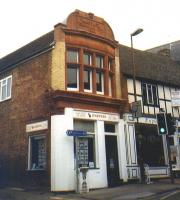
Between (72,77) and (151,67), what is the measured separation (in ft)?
28.2

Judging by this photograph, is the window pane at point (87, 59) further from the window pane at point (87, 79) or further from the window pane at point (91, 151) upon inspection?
the window pane at point (91, 151)

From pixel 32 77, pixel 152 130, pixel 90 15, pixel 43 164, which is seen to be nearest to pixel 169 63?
pixel 152 130

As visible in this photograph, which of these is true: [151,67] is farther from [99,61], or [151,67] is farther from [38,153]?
[38,153]

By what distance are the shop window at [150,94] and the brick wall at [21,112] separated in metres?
7.56

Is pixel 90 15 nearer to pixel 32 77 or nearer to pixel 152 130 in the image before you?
pixel 32 77

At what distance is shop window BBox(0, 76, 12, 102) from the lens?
2175 centimetres

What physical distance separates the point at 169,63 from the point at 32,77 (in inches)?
530

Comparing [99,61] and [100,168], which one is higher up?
[99,61]

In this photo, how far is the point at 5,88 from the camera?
22.2 metres

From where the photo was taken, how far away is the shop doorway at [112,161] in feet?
61.7

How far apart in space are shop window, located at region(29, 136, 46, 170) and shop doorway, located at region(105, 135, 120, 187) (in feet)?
11.9

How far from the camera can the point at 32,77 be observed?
64.1 feet

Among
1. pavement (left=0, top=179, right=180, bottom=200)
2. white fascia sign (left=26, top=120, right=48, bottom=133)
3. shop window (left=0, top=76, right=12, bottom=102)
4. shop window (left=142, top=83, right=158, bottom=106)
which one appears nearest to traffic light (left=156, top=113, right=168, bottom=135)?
pavement (left=0, top=179, right=180, bottom=200)

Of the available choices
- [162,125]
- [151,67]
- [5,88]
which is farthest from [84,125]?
[151,67]
